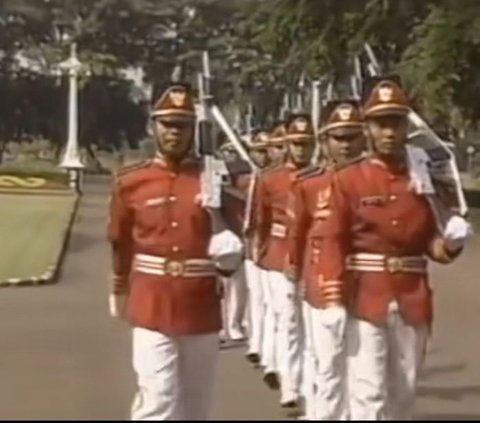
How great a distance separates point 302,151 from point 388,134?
3856 millimetres

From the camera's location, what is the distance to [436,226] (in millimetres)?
8930

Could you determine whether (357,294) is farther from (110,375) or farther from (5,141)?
(5,141)

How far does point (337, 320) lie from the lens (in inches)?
350

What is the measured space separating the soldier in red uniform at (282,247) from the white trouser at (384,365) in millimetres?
3251

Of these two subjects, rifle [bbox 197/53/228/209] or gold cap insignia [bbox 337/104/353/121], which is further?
gold cap insignia [bbox 337/104/353/121]

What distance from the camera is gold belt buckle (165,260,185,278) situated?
8898 mm

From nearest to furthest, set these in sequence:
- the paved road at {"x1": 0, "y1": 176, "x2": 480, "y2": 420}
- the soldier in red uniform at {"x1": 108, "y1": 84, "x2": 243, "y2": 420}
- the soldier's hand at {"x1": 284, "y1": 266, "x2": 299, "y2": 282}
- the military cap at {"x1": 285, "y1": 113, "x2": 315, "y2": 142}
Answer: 1. the soldier in red uniform at {"x1": 108, "y1": 84, "x2": 243, "y2": 420}
2. the soldier's hand at {"x1": 284, "y1": 266, "x2": 299, "y2": 282}
3. the paved road at {"x1": 0, "y1": 176, "x2": 480, "y2": 420}
4. the military cap at {"x1": 285, "y1": 113, "x2": 315, "y2": 142}

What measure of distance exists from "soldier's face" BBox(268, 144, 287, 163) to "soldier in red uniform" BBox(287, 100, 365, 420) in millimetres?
1861

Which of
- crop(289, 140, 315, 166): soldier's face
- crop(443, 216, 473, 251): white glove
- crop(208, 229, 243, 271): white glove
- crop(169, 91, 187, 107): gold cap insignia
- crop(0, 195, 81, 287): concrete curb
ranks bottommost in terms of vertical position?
crop(0, 195, 81, 287): concrete curb

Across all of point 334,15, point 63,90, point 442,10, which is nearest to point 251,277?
point 442,10

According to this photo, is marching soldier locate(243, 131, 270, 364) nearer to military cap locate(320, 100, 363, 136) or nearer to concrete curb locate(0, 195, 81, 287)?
military cap locate(320, 100, 363, 136)

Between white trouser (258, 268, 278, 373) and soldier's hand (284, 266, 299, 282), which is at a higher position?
soldier's hand (284, 266, 299, 282)

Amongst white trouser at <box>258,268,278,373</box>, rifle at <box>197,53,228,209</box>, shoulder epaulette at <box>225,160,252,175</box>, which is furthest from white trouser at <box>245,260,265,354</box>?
rifle at <box>197,53,228,209</box>

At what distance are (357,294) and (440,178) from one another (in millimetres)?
727
